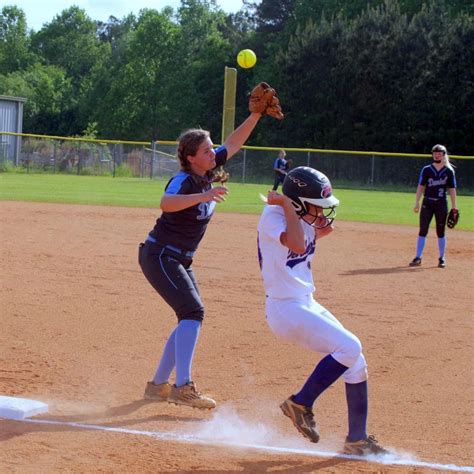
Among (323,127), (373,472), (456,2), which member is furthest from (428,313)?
(456,2)

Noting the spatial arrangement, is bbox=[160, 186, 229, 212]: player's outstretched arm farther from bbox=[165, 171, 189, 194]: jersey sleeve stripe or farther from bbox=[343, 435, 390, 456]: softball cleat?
bbox=[343, 435, 390, 456]: softball cleat

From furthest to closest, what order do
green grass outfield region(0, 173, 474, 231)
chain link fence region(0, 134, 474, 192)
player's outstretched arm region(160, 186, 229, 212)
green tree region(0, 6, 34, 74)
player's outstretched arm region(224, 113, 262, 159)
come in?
green tree region(0, 6, 34, 74), chain link fence region(0, 134, 474, 192), green grass outfield region(0, 173, 474, 231), player's outstretched arm region(224, 113, 262, 159), player's outstretched arm region(160, 186, 229, 212)

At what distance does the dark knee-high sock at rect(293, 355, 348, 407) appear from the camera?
4461 mm

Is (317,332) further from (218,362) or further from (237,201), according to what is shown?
(237,201)

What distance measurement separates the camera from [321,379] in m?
4.51

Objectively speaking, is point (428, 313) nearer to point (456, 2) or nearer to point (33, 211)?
point (33, 211)

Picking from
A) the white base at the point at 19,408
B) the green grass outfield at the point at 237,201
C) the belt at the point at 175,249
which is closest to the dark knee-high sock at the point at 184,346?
the belt at the point at 175,249

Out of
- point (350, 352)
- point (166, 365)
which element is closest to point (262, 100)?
point (166, 365)

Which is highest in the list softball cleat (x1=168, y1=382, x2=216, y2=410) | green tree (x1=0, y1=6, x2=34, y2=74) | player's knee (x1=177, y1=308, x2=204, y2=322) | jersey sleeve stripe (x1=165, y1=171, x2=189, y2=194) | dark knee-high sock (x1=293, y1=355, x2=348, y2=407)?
green tree (x1=0, y1=6, x2=34, y2=74)

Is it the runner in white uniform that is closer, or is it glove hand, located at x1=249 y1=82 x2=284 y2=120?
the runner in white uniform

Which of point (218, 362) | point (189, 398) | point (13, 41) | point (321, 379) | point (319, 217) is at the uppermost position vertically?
point (13, 41)

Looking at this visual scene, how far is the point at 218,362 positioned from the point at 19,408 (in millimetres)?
1955

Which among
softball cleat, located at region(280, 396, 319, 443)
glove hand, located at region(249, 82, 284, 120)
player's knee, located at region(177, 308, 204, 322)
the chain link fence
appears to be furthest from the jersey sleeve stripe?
the chain link fence

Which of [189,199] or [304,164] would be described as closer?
[189,199]
